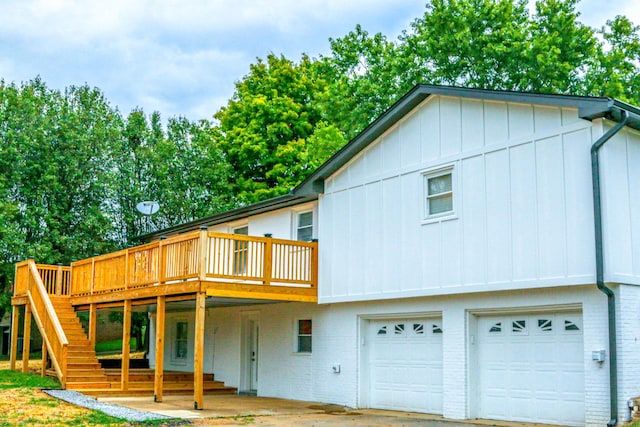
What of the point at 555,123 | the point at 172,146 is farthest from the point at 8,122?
the point at 555,123

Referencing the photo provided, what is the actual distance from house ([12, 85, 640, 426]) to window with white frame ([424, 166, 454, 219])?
0.03m

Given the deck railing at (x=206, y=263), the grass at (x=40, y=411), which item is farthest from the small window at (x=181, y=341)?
the grass at (x=40, y=411)

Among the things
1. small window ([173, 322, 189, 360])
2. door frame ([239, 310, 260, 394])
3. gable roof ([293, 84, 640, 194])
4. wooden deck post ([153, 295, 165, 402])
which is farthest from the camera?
small window ([173, 322, 189, 360])

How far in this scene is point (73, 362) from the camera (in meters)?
19.1

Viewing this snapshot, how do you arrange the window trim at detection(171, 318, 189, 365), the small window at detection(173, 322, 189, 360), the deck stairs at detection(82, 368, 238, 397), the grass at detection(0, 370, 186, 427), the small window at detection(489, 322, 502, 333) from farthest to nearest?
the small window at detection(173, 322, 189, 360) → the window trim at detection(171, 318, 189, 365) → the deck stairs at detection(82, 368, 238, 397) → the small window at detection(489, 322, 502, 333) → the grass at detection(0, 370, 186, 427)

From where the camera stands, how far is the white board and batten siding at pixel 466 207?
12.7 metres

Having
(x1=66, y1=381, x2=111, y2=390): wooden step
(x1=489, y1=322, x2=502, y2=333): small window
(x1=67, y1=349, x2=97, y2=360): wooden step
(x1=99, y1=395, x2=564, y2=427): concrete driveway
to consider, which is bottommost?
(x1=99, y1=395, x2=564, y2=427): concrete driveway

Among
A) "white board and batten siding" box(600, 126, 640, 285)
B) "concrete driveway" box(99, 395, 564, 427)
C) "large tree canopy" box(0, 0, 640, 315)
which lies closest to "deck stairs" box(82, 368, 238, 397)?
"concrete driveway" box(99, 395, 564, 427)

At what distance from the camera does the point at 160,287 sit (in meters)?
17.3

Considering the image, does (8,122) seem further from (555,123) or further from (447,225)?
(555,123)

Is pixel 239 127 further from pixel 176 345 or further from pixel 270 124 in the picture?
pixel 176 345

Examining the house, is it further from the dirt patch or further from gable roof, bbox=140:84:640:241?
the dirt patch

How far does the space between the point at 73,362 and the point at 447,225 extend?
1054 centimetres

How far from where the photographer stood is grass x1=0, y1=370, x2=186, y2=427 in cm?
1288
